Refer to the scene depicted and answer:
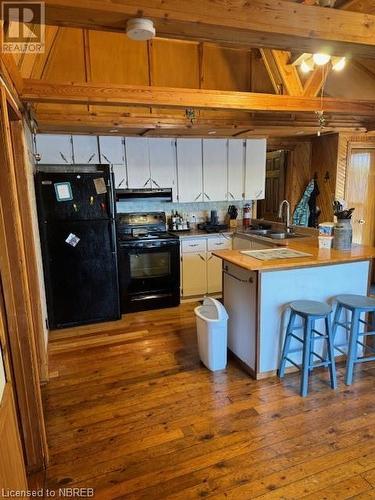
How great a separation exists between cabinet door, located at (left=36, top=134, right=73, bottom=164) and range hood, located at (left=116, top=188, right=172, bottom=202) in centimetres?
76

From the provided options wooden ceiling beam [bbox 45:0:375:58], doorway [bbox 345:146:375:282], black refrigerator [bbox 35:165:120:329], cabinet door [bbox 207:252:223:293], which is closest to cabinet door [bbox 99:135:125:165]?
black refrigerator [bbox 35:165:120:329]

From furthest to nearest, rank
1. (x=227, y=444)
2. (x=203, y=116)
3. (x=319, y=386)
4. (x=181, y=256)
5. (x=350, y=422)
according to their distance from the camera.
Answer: (x=181, y=256) < (x=203, y=116) < (x=319, y=386) < (x=350, y=422) < (x=227, y=444)

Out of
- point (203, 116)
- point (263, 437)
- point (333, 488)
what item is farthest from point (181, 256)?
point (333, 488)

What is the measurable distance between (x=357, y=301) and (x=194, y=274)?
2.28 metres

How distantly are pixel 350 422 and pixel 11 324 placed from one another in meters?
2.22

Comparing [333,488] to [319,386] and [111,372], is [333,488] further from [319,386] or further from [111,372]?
[111,372]

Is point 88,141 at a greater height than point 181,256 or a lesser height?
greater

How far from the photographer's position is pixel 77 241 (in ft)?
12.3

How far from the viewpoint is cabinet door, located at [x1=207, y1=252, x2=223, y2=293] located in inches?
183

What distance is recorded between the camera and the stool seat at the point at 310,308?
2.49 meters

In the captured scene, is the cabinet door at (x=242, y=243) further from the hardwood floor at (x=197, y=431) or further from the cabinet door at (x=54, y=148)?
the cabinet door at (x=54, y=148)

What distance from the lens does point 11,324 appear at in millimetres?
1733

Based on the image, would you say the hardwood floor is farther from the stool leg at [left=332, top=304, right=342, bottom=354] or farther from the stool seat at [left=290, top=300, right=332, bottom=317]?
the stool seat at [left=290, top=300, right=332, bottom=317]

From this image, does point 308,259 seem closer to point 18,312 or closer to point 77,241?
point 18,312
